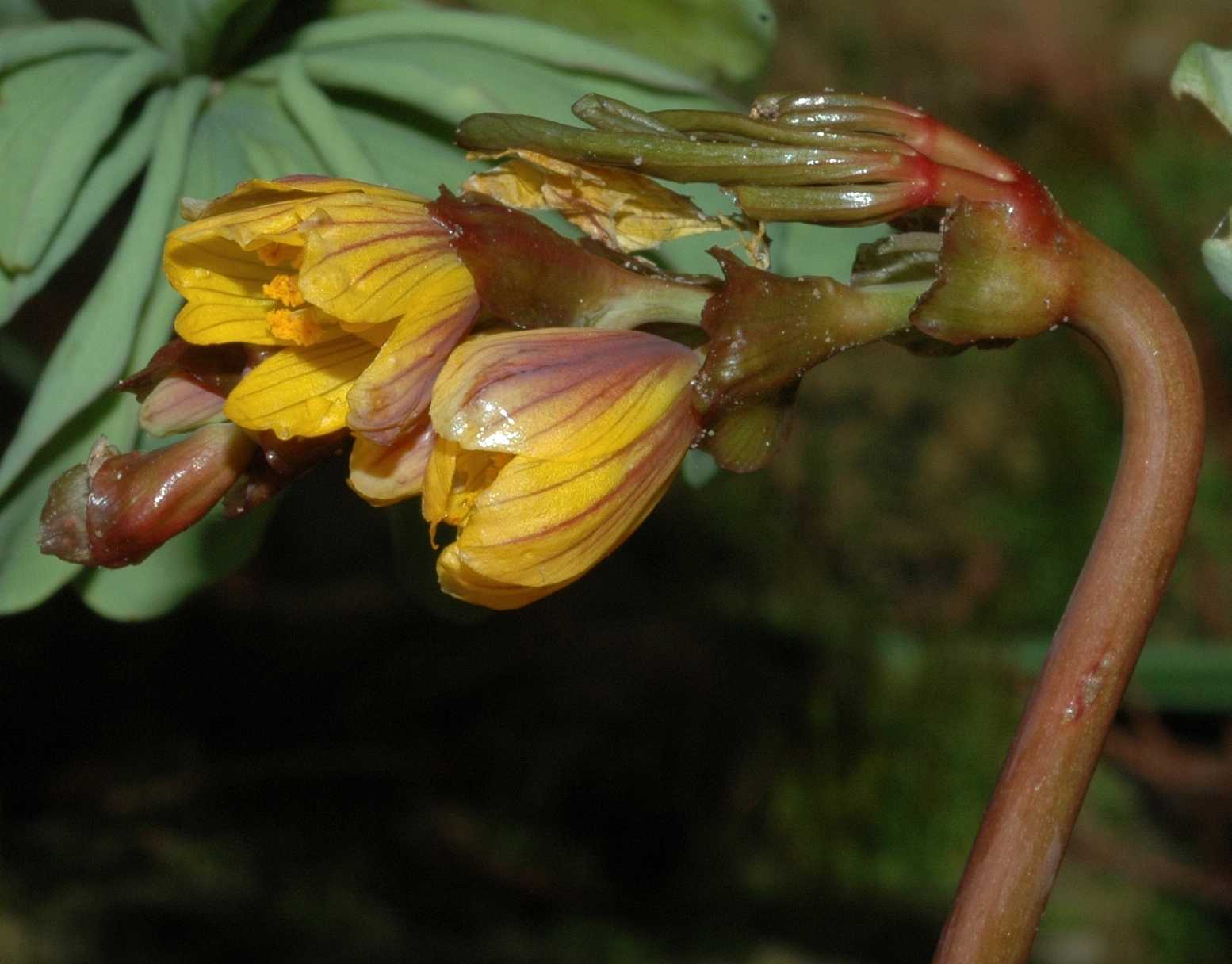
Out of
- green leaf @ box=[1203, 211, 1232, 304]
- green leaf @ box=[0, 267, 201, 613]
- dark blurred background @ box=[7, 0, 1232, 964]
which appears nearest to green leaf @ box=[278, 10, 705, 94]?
green leaf @ box=[0, 267, 201, 613]

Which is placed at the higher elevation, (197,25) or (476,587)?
(197,25)

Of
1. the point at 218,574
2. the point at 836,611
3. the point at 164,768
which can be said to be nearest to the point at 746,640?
the point at 836,611

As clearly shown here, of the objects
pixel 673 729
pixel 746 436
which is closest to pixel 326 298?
pixel 746 436

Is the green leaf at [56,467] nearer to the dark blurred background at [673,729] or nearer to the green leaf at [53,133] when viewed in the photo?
the green leaf at [53,133]

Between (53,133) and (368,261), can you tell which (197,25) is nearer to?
(53,133)

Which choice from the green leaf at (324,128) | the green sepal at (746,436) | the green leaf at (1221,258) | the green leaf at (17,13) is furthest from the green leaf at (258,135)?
the green leaf at (1221,258)
